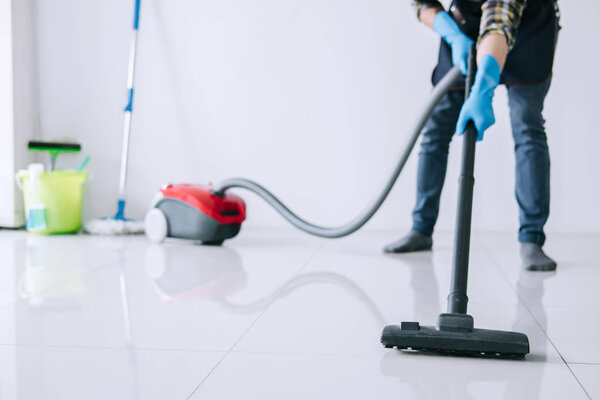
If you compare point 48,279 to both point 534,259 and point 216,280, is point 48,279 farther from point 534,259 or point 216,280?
point 534,259

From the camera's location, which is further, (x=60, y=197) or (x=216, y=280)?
(x=60, y=197)

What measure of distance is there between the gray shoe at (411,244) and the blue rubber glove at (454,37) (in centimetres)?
55

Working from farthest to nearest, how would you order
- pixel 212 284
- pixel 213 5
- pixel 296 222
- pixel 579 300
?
1. pixel 213 5
2. pixel 296 222
3. pixel 212 284
4. pixel 579 300

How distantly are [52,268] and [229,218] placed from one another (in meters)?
0.62

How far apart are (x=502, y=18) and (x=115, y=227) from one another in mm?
1522

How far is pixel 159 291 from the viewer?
4.10ft

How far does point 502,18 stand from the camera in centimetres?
135

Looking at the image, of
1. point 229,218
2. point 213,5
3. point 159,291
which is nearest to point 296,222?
point 229,218

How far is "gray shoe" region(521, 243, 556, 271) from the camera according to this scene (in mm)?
1544

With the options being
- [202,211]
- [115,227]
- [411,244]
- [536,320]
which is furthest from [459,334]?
[115,227]

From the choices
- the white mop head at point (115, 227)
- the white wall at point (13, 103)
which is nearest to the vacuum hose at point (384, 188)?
the white mop head at point (115, 227)

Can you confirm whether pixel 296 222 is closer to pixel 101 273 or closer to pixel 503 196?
pixel 101 273

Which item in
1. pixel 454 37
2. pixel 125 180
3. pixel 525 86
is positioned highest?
pixel 454 37

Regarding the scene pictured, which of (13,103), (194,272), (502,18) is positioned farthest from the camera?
(13,103)
